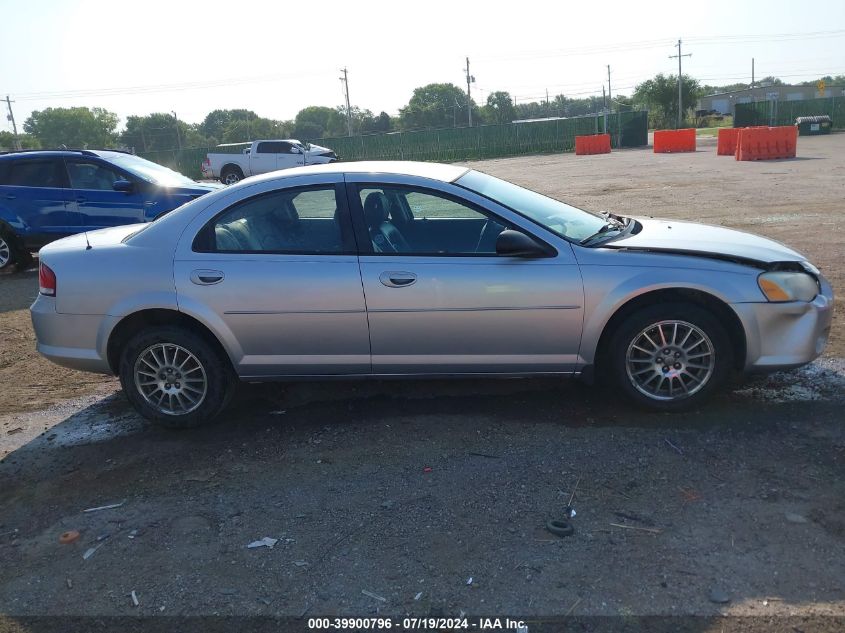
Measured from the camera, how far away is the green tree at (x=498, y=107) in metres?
115

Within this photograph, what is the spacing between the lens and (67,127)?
85062 millimetres

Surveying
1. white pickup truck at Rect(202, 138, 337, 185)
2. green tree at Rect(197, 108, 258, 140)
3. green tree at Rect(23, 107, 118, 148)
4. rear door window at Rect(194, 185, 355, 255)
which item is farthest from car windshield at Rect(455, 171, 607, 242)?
green tree at Rect(197, 108, 258, 140)

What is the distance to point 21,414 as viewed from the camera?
5.43 metres

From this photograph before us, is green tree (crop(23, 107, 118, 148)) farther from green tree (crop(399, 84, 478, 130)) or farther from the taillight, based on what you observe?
the taillight

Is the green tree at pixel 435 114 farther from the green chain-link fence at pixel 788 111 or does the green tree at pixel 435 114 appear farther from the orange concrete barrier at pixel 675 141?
the orange concrete barrier at pixel 675 141

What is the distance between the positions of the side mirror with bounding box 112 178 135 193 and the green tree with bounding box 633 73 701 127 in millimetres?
69130

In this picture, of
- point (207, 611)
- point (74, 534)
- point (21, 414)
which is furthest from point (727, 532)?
point (21, 414)

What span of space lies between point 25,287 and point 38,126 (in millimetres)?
87601

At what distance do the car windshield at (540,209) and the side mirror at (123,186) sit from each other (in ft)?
23.3

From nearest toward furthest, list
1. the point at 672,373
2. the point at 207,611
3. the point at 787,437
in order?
the point at 207,611 < the point at 787,437 < the point at 672,373

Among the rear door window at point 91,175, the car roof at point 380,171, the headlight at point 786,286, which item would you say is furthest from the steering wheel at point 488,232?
the rear door window at point 91,175

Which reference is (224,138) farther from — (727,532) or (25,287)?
(727,532)

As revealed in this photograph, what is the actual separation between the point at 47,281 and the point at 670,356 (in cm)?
412

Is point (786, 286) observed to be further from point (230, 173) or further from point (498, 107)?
point (498, 107)
